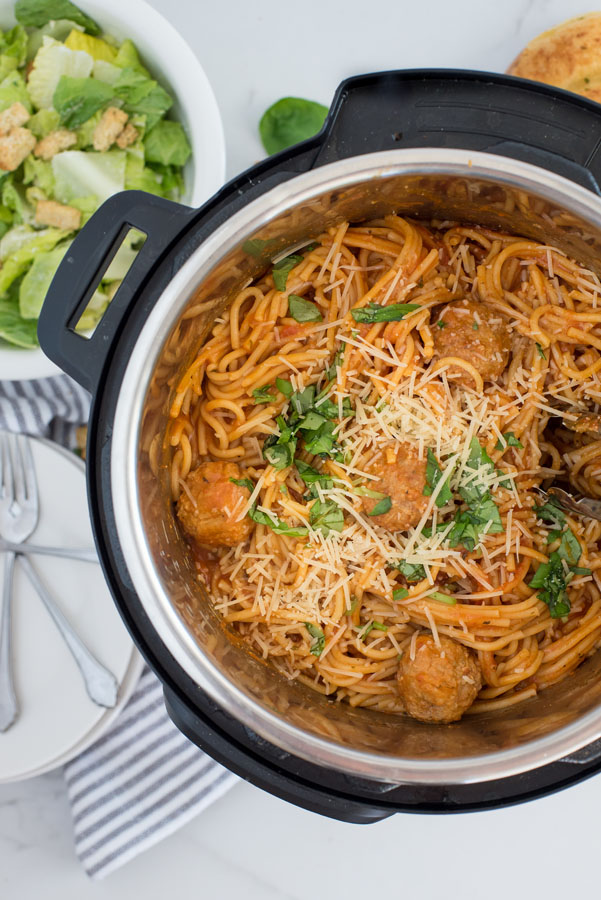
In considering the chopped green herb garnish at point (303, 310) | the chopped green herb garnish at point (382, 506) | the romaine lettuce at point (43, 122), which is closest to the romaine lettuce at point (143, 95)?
the romaine lettuce at point (43, 122)

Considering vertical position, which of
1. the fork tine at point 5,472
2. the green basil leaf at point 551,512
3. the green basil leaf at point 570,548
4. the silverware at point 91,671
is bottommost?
the silverware at point 91,671

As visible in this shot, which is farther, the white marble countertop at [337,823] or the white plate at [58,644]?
the white marble countertop at [337,823]

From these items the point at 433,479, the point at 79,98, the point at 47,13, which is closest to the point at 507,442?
the point at 433,479

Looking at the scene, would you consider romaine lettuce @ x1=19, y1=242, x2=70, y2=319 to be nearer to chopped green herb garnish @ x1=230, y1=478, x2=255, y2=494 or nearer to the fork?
the fork

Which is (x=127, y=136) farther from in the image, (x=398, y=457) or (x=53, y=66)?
(x=398, y=457)

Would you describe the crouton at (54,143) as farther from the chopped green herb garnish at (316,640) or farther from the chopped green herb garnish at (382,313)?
the chopped green herb garnish at (316,640)

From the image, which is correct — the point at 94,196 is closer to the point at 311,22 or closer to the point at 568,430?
the point at 311,22

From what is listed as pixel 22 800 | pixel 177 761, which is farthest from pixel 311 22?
pixel 22 800
